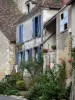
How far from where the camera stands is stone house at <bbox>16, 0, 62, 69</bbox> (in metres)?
27.0

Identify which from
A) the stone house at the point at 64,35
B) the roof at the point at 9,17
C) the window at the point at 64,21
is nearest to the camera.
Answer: the stone house at the point at 64,35

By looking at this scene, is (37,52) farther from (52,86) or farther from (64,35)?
(52,86)

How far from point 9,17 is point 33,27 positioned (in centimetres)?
1084

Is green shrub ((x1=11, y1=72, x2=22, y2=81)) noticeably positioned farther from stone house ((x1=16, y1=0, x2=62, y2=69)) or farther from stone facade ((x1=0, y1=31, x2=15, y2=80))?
stone facade ((x1=0, y1=31, x2=15, y2=80))

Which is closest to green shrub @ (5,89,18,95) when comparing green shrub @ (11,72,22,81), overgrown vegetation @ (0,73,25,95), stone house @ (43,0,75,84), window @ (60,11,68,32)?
overgrown vegetation @ (0,73,25,95)

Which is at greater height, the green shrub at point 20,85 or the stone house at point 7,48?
the stone house at point 7,48

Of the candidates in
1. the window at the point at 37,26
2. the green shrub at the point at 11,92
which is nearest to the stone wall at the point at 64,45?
the window at the point at 37,26

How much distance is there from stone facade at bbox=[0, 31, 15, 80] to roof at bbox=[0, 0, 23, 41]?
1.98 feet

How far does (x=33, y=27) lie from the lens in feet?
94.2

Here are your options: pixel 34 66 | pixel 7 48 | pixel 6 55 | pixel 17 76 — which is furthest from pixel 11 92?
pixel 7 48

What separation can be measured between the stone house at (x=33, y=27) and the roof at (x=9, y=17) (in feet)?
12.9

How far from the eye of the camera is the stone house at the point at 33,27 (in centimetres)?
2700

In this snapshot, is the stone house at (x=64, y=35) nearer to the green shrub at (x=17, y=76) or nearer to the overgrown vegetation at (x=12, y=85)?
the overgrown vegetation at (x=12, y=85)

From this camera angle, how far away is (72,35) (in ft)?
61.5
